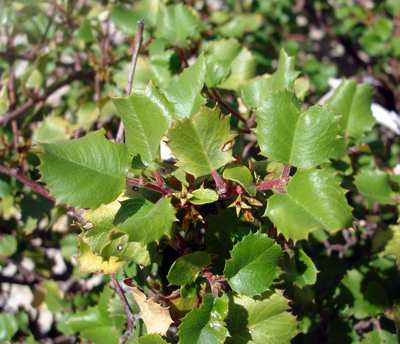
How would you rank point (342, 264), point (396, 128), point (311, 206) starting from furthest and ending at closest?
point (396, 128)
point (342, 264)
point (311, 206)

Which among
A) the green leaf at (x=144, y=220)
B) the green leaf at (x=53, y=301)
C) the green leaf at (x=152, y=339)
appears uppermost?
the green leaf at (x=144, y=220)

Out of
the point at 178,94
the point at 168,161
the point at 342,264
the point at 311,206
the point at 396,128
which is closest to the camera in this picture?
the point at 311,206

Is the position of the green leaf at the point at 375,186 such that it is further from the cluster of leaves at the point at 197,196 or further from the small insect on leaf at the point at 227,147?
the small insect on leaf at the point at 227,147

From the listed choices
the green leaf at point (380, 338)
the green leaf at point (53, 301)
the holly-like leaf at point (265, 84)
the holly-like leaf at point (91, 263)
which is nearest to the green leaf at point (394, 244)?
the green leaf at point (380, 338)

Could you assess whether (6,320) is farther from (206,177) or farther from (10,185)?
(206,177)

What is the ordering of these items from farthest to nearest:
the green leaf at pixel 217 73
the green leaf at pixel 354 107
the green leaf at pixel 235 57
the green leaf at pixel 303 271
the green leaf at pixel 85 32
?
the green leaf at pixel 85 32 → the green leaf at pixel 235 57 → the green leaf at pixel 354 107 → the green leaf at pixel 217 73 → the green leaf at pixel 303 271

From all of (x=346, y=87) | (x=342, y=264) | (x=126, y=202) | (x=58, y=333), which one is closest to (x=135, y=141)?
(x=126, y=202)

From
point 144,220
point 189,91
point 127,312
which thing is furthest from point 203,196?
point 127,312
